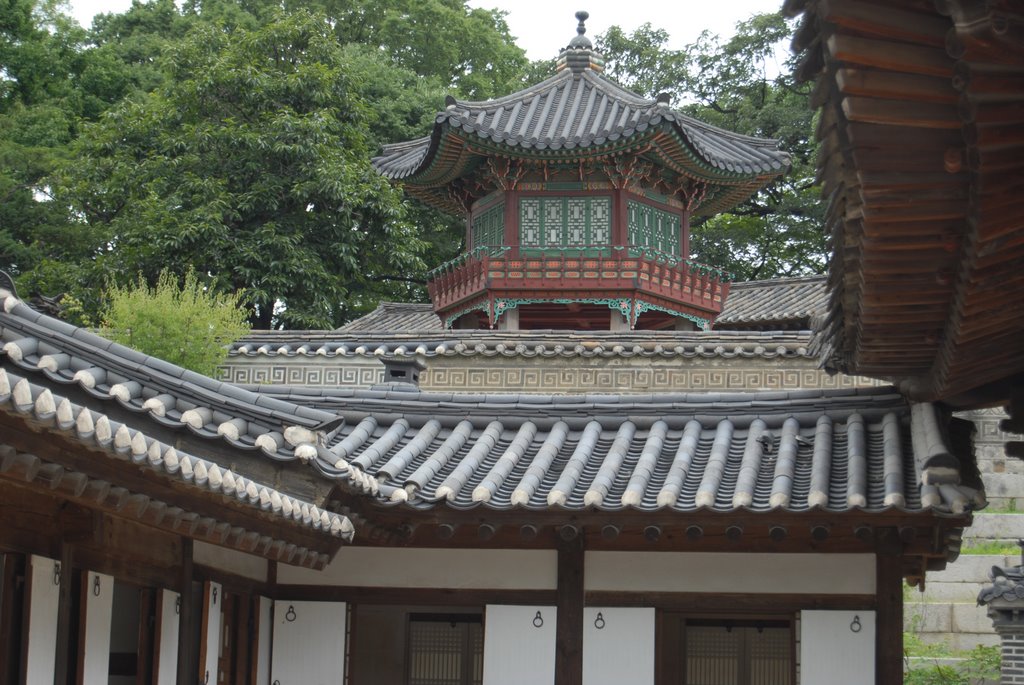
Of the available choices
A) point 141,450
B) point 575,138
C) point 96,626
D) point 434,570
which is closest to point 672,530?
point 434,570

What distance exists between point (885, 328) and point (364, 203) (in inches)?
826

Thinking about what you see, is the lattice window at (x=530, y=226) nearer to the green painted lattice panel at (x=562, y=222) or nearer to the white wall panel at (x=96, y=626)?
the green painted lattice panel at (x=562, y=222)

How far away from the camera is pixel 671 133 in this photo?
24.1 meters

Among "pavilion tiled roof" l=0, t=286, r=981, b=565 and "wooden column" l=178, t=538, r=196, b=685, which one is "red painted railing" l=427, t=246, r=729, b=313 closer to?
"pavilion tiled roof" l=0, t=286, r=981, b=565

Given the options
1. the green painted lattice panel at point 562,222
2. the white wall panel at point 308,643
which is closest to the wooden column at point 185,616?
the white wall panel at point 308,643

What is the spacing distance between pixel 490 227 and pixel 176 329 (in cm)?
886

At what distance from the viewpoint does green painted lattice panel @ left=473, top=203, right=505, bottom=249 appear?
1021 inches

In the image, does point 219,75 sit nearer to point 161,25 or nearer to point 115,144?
point 115,144

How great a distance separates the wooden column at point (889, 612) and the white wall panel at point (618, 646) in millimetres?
1607

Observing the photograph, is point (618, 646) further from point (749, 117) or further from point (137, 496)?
point (749, 117)

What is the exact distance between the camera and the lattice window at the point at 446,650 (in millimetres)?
10688

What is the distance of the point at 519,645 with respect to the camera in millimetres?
10359

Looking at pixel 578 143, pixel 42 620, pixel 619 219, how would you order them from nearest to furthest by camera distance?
pixel 42 620
pixel 578 143
pixel 619 219

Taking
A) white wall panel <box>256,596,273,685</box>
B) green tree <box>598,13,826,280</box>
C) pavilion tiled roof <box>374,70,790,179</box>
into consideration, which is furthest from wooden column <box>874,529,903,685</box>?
green tree <box>598,13,826,280</box>
